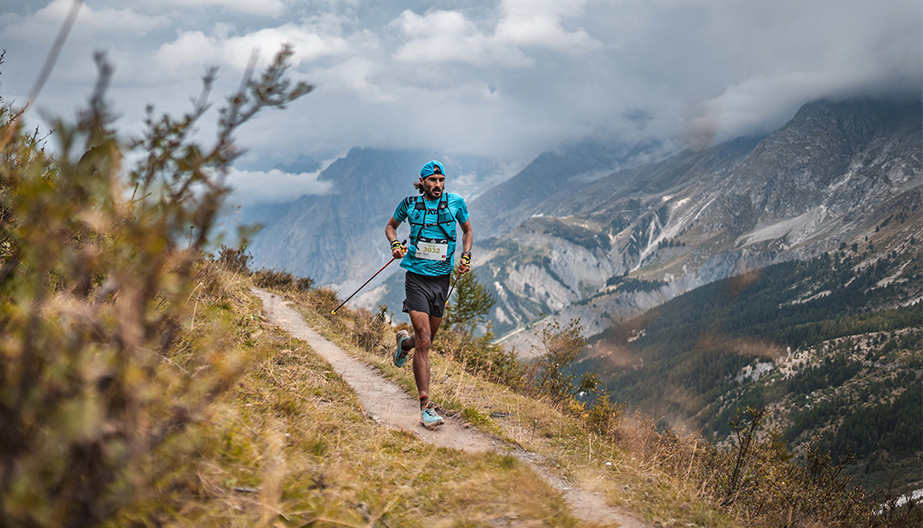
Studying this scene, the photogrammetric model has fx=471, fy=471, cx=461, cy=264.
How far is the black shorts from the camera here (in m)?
6.94

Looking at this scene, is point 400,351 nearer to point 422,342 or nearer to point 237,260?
point 422,342

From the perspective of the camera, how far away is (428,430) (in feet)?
20.7

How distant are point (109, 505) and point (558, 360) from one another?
50.1ft

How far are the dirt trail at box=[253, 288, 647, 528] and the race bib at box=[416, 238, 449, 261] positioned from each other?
2.35 metres

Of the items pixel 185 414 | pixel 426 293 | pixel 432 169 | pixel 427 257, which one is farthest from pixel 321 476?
pixel 432 169

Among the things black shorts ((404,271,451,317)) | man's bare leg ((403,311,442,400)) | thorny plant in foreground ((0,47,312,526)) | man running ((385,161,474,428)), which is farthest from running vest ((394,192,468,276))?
thorny plant in foreground ((0,47,312,526))

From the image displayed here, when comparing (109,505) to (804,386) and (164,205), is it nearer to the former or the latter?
(164,205)

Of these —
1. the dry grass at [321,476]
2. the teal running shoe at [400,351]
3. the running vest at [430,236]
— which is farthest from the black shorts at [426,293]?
the dry grass at [321,476]

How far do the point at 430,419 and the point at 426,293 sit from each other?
1.79m

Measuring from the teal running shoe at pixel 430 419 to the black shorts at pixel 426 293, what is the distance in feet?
Result: 4.64

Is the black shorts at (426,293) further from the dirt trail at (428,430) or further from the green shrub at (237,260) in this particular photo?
the green shrub at (237,260)

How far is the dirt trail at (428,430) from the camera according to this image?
14.6 feet

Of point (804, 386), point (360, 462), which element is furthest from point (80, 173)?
point (804, 386)

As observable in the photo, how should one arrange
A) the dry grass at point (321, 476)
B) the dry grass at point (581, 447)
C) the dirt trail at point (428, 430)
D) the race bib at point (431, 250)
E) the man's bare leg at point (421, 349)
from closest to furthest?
1. the dry grass at point (321, 476)
2. the dirt trail at point (428, 430)
3. the dry grass at point (581, 447)
4. the man's bare leg at point (421, 349)
5. the race bib at point (431, 250)
